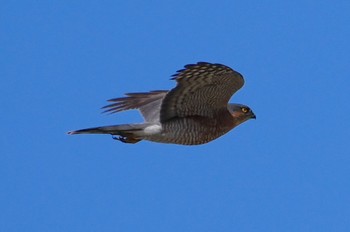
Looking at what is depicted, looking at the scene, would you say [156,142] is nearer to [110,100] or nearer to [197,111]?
[197,111]

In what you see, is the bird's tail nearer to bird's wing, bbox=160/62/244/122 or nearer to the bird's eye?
bird's wing, bbox=160/62/244/122

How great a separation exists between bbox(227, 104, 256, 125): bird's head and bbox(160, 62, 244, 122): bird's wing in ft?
1.53

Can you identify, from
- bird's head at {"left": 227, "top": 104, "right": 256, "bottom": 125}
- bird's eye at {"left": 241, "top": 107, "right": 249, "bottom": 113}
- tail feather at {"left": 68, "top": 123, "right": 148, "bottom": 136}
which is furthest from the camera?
bird's eye at {"left": 241, "top": 107, "right": 249, "bottom": 113}

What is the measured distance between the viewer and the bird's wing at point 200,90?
571 inches

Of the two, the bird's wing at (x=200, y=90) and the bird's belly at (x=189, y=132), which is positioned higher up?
the bird's wing at (x=200, y=90)

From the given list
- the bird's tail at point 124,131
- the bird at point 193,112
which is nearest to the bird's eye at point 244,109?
the bird at point 193,112

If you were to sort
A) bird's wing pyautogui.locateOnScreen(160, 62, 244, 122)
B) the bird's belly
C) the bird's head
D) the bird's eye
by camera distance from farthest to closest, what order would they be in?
the bird's eye
the bird's head
the bird's belly
bird's wing pyautogui.locateOnScreen(160, 62, 244, 122)

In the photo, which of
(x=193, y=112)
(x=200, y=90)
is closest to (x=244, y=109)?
(x=193, y=112)

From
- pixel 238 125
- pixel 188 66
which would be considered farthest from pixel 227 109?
pixel 188 66

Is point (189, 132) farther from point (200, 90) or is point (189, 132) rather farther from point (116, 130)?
point (116, 130)

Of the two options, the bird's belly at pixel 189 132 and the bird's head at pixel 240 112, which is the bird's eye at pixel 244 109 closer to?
the bird's head at pixel 240 112

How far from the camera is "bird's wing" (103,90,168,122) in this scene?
54.3ft

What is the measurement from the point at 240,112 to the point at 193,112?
1031 millimetres

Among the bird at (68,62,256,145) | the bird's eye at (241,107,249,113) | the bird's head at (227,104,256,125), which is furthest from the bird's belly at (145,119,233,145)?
the bird's eye at (241,107,249,113)
